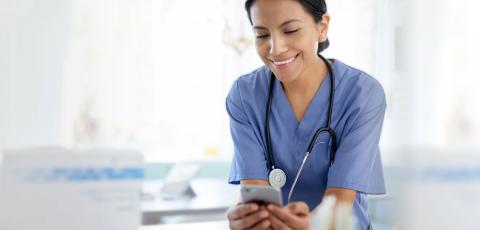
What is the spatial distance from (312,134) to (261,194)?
0.32m

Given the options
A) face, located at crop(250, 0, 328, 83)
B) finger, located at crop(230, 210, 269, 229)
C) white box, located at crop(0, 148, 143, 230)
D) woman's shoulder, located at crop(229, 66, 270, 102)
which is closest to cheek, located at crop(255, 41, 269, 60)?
face, located at crop(250, 0, 328, 83)

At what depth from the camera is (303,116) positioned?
3.67 ft

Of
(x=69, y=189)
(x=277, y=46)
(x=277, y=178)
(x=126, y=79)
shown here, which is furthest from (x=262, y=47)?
(x=69, y=189)

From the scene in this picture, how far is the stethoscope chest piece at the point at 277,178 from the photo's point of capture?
3.28ft

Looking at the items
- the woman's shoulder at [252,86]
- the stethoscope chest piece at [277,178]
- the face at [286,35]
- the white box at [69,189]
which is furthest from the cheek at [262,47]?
the white box at [69,189]

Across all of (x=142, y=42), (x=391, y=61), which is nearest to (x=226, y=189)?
(x=142, y=42)

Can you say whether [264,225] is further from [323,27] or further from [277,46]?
[323,27]

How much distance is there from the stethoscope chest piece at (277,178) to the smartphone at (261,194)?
16 centimetres

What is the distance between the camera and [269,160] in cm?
108

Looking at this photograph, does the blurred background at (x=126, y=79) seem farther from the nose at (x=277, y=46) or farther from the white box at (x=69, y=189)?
the nose at (x=277, y=46)

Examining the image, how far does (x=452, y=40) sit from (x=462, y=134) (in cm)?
8

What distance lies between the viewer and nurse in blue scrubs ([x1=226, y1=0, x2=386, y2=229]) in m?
0.98

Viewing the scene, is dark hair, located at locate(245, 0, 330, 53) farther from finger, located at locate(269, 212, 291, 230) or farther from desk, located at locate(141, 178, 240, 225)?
desk, located at locate(141, 178, 240, 225)

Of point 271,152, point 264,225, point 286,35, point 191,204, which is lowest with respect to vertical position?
point 191,204
